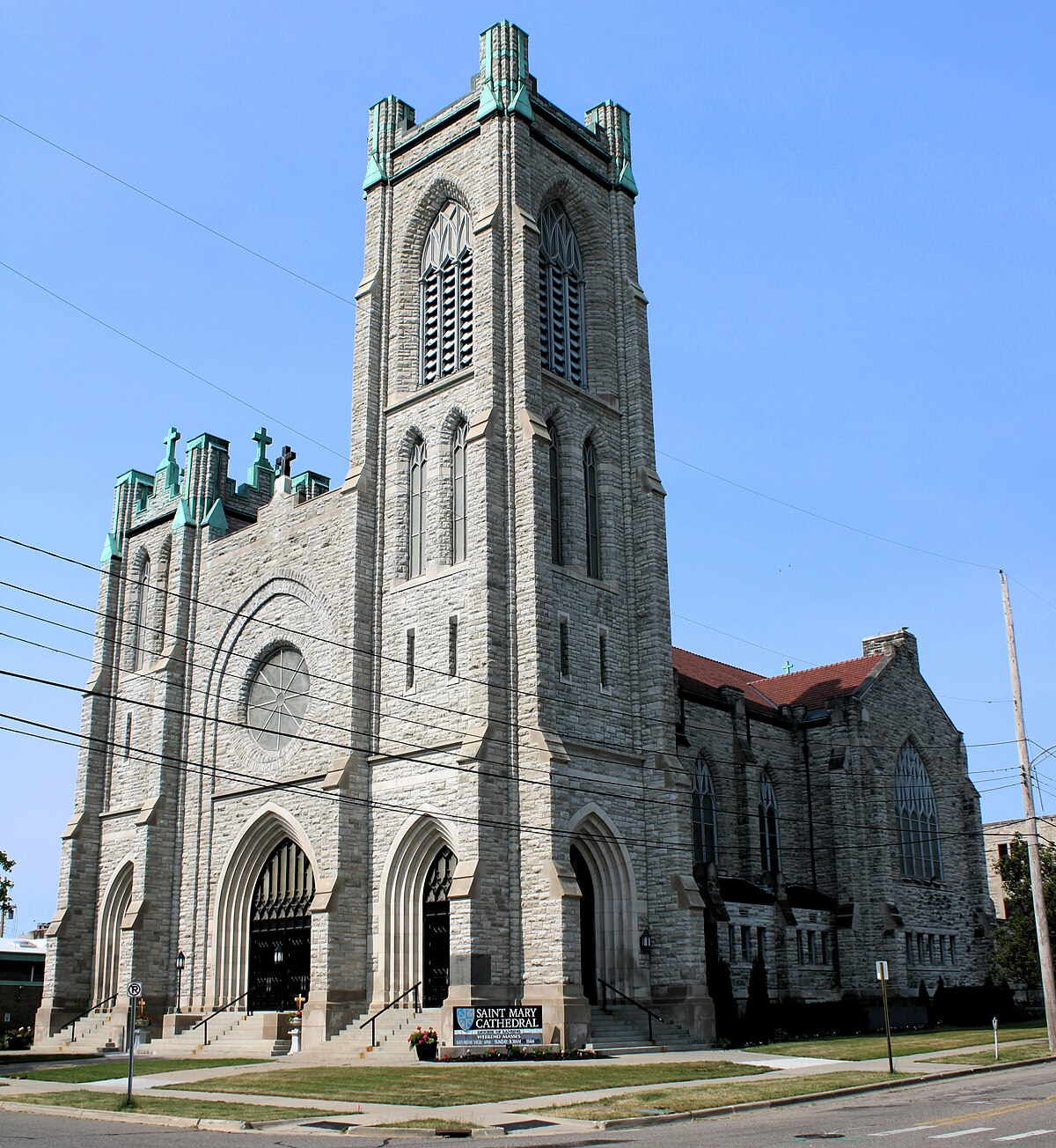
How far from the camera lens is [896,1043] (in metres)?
30.0

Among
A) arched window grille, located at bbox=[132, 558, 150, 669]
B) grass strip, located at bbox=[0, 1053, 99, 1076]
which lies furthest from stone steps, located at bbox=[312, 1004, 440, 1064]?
arched window grille, located at bbox=[132, 558, 150, 669]

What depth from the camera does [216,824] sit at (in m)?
36.1

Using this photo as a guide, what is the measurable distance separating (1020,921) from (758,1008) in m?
14.6

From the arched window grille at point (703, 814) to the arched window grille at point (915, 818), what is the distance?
27.0 ft

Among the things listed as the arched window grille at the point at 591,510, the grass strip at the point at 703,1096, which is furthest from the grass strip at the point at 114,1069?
the arched window grille at the point at 591,510

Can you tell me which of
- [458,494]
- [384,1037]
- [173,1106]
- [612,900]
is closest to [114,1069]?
[384,1037]

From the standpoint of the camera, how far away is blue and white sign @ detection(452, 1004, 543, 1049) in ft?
82.7

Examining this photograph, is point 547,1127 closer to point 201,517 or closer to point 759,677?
point 201,517

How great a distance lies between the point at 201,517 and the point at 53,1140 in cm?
2904

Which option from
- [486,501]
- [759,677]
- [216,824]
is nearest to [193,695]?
[216,824]

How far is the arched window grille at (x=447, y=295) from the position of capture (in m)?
34.7

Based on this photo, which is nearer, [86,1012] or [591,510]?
[591,510]

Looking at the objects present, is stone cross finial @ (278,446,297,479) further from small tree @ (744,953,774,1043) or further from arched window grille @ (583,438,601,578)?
small tree @ (744,953,774,1043)

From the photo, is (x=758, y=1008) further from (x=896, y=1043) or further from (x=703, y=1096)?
(x=703, y=1096)
